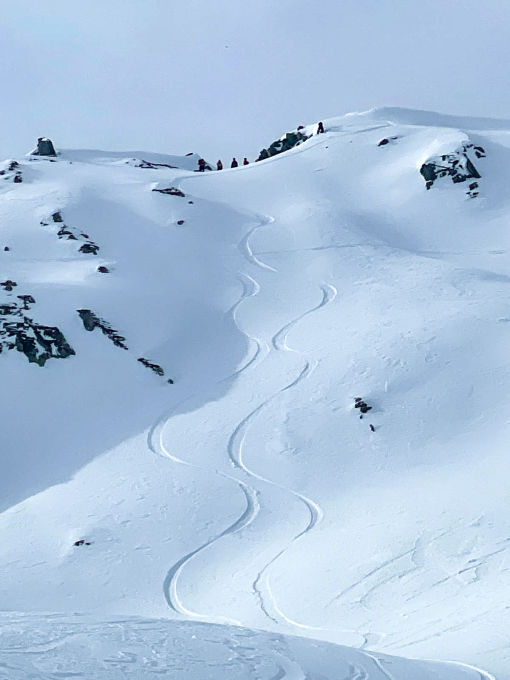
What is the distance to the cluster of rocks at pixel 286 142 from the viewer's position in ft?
150

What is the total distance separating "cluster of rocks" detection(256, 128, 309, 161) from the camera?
45688mm

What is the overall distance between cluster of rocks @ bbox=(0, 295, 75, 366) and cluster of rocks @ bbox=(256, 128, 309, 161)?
25375 millimetres

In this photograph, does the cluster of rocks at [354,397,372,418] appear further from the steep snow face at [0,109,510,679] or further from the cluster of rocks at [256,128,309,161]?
the cluster of rocks at [256,128,309,161]

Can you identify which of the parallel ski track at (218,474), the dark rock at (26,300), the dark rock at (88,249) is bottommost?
the parallel ski track at (218,474)

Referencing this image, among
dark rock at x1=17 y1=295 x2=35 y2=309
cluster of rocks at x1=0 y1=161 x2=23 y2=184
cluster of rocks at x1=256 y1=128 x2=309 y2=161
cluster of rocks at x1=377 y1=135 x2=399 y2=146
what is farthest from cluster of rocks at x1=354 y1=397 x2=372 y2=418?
cluster of rocks at x1=256 y1=128 x2=309 y2=161

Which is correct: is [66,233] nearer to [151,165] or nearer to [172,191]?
[172,191]

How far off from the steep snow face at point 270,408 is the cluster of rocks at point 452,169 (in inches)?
10.0

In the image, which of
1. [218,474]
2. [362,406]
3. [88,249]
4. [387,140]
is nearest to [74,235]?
[88,249]

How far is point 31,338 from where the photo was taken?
2286 cm

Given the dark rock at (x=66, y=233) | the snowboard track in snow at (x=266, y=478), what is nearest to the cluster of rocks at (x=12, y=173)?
the dark rock at (x=66, y=233)

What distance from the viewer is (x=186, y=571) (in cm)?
1445

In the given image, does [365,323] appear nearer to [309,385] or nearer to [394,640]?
[309,385]

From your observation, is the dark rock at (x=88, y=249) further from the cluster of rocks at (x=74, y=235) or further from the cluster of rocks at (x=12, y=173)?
the cluster of rocks at (x=12, y=173)

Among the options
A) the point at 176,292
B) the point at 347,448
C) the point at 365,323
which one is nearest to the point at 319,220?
the point at 176,292
